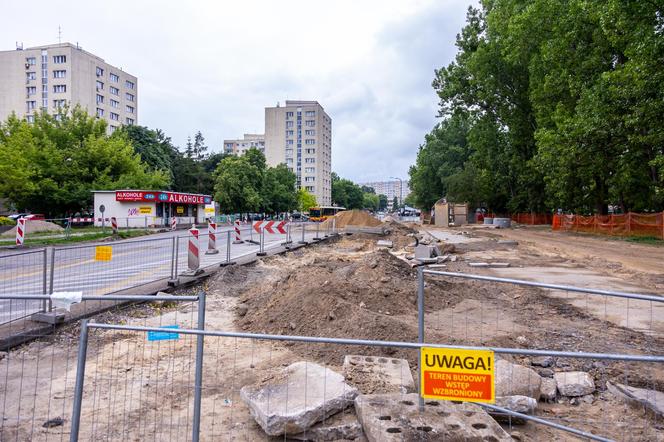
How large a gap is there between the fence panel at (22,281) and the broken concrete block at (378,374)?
5.28 metres

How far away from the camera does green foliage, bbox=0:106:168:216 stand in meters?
30.9

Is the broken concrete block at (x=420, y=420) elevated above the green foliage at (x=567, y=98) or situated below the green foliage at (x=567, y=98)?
below

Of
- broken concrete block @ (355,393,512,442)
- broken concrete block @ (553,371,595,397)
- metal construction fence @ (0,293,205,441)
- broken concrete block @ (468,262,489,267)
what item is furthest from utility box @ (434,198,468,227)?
broken concrete block @ (355,393,512,442)

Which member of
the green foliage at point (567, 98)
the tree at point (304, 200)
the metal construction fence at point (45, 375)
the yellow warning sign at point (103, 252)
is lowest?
the metal construction fence at point (45, 375)

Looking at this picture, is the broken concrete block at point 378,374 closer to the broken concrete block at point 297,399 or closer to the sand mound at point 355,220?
the broken concrete block at point 297,399

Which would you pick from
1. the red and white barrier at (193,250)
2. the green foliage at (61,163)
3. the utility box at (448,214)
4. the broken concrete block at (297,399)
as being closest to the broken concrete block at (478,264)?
the red and white barrier at (193,250)

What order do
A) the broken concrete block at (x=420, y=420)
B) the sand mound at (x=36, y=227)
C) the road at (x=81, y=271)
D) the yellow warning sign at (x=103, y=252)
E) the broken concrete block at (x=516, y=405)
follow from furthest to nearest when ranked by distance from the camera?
the sand mound at (x=36, y=227) → the road at (x=81, y=271) → the yellow warning sign at (x=103, y=252) → the broken concrete block at (x=516, y=405) → the broken concrete block at (x=420, y=420)

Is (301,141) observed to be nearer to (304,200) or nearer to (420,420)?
(304,200)

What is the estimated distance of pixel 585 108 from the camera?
916 inches

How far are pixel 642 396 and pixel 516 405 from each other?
4.23ft

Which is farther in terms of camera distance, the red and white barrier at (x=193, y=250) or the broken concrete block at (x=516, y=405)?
the red and white barrier at (x=193, y=250)

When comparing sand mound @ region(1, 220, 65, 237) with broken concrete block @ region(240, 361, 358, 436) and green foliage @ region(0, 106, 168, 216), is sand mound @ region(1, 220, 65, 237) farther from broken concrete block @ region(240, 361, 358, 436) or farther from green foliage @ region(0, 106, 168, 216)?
broken concrete block @ region(240, 361, 358, 436)

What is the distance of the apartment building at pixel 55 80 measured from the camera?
6825 cm

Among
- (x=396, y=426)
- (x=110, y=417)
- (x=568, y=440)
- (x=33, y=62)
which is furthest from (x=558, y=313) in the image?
(x=33, y=62)
